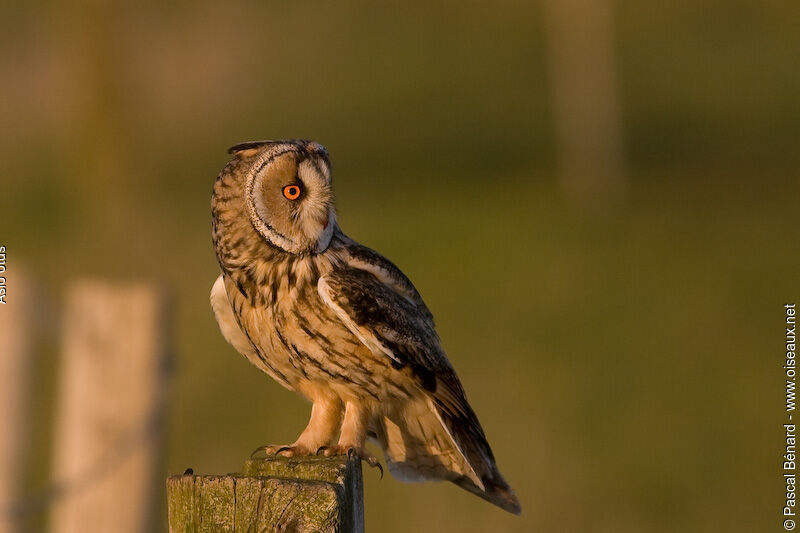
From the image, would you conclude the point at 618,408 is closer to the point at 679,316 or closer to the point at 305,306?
the point at 679,316

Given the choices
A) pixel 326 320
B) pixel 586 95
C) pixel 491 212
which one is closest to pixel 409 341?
pixel 326 320

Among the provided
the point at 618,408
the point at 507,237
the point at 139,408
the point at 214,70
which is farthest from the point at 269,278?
the point at 214,70

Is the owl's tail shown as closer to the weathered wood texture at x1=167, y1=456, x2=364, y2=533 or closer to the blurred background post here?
the weathered wood texture at x1=167, y1=456, x2=364, y2=533

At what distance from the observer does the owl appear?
4.18 meters

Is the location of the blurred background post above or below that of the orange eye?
above

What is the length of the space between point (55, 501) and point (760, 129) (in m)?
14.9

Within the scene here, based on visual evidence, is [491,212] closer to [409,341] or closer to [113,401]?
[113,401]

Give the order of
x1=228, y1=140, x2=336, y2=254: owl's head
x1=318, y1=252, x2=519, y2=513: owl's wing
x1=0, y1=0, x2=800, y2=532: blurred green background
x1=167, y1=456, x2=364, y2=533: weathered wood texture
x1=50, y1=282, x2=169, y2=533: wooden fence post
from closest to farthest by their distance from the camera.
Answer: x1=167, y1=456, x2=364, y2=533: weathered wood texture < x1=228, y1=140, x2=336, y2=254: owl's head < x1=318, y1=252, x2=519, y2=513: owl's wing < x1=50, y1=282, x2=169, y2=533: wooden fence post < x1=0, y1=0, x2=800, y2=532: blurred green background

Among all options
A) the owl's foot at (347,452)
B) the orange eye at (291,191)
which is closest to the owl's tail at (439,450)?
the owl's foot at (347,452)

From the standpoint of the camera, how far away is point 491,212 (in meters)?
14.5

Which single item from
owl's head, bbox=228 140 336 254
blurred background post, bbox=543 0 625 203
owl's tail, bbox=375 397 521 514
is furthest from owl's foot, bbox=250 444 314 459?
blurred background post, bbox=543 0 625 203

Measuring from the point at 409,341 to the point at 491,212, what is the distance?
10261 mm

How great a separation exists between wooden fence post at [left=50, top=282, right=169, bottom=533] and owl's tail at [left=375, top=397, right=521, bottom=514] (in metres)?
1.11

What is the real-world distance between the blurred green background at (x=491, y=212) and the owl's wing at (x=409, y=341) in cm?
145
